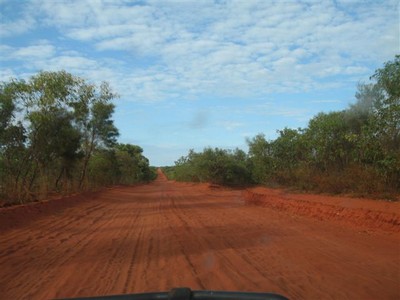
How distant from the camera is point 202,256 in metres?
9.09

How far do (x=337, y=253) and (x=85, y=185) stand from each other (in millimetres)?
30491

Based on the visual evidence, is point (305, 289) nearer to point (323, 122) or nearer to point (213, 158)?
point (323, 122)

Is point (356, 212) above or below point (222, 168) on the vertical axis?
below

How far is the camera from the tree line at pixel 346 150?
56.2 ft

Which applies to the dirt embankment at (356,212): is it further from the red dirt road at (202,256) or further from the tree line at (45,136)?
the tree line at (45,136)

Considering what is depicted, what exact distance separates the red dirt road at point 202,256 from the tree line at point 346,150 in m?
3.11

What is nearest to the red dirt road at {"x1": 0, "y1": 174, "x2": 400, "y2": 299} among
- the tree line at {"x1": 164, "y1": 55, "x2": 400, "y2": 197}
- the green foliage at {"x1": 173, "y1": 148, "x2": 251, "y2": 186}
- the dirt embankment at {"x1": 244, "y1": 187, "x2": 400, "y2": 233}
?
the dirt embankment at {"x1": 244, "y1": 187, "x2": 400, "y2": 233}

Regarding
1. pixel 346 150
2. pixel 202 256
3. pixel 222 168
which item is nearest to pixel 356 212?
pixel 202 256

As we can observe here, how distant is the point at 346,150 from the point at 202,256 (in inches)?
684

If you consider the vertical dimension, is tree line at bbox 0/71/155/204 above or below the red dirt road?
above

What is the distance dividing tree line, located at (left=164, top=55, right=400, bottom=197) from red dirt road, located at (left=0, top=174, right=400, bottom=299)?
311 centimetres

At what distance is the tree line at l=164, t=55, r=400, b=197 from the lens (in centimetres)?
1712

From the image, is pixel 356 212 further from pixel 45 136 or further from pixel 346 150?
pixel 45 136

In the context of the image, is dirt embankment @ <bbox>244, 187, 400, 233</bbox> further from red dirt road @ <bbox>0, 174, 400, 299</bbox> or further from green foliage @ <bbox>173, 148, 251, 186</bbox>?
green foliage @ <bbox>173, 148, 251, 186</bbox>
